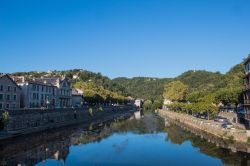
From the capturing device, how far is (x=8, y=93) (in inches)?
2805

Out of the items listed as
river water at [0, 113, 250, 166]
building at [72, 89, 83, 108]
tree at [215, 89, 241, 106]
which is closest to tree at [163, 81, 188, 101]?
building at [72, 89, 83, 108]

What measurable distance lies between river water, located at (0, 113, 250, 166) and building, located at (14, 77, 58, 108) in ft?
76.6

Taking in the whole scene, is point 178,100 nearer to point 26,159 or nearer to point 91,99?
point 91,99

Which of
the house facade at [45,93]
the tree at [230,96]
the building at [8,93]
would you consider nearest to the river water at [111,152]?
the building at [8,93]

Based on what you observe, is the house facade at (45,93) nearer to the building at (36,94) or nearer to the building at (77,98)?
the building at (36,94)

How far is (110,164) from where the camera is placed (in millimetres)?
37656

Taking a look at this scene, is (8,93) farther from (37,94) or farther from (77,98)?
(77,98)

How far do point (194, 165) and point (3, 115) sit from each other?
3184 cm

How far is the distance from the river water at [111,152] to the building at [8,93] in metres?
16.0

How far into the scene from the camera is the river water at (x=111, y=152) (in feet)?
126

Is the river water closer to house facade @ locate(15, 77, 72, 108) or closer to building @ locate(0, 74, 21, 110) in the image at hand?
building @ locate(0, 74, 21, 110)

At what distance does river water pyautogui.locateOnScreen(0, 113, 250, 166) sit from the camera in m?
38.5

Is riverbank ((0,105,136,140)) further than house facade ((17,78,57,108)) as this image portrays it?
No

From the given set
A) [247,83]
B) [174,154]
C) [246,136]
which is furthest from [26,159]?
[247,83]
